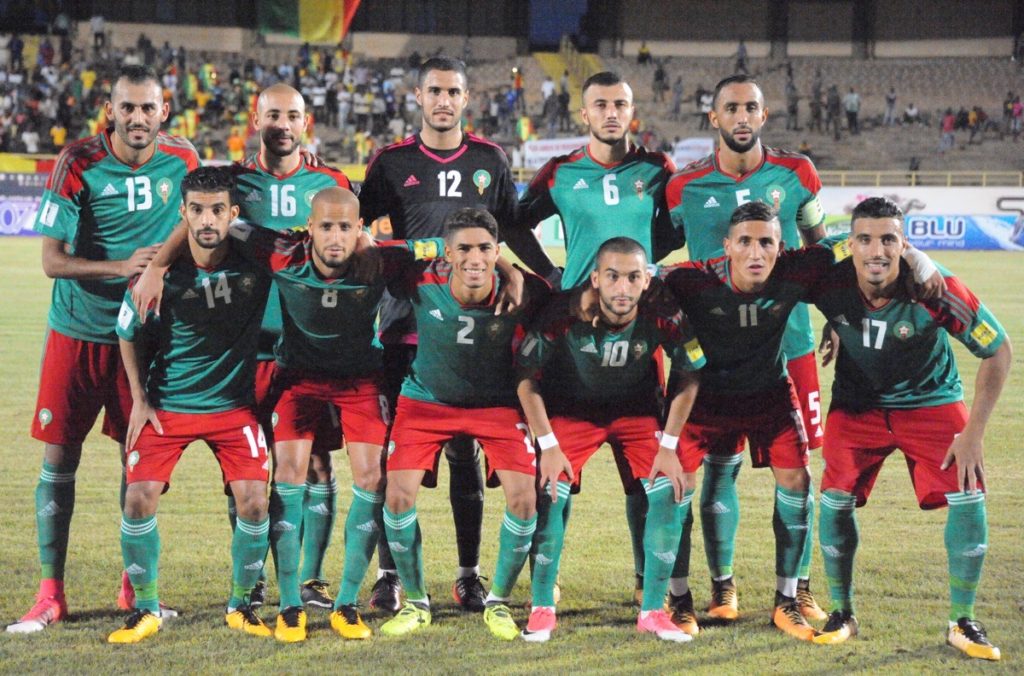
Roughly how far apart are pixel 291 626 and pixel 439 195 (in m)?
2.04

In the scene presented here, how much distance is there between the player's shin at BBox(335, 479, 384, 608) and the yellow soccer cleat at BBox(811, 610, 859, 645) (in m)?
1.85

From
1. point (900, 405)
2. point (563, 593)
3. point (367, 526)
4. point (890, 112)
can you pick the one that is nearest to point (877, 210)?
point (900, 405)

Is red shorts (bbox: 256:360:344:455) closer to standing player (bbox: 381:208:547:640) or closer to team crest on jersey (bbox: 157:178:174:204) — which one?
standing player (bbox: 381:208:547:640)

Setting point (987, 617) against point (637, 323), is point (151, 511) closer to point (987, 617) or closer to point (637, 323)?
point (637, 323)

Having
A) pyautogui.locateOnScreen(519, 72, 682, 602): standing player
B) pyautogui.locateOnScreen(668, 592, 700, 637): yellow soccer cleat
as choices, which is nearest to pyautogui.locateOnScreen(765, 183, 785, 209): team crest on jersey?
pyautogui.locateOnScreen(519, 72, 682, 602): standing player

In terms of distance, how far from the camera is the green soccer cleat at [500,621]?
4.89m

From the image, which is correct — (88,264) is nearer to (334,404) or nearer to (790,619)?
(334,404)

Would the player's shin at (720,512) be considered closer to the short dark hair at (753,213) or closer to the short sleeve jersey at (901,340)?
the short sleeve jersey at (901,340)

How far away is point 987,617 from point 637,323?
1908 mm

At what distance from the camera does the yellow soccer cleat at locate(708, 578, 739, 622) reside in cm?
516

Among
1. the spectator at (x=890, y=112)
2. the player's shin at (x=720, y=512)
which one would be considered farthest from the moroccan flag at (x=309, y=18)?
the player's shin at (x=720, y=512)

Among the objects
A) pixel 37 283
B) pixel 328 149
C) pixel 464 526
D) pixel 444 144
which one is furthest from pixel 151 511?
pixel 328 149

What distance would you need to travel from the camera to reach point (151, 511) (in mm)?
4875

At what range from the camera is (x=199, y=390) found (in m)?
5.00
